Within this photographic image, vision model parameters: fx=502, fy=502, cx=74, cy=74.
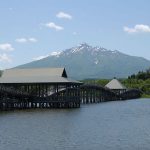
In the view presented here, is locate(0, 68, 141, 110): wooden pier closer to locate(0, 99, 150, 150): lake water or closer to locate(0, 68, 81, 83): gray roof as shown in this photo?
locate(0, 68, 81, 83): gray roof

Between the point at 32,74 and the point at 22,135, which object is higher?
the point at 32,74

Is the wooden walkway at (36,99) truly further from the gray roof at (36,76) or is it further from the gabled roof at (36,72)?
the gabled roof at (36,72)

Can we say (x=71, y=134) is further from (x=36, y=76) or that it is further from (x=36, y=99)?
(x=36, y=76)

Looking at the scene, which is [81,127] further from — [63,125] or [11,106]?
[11,106]

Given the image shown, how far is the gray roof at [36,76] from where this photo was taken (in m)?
85.0

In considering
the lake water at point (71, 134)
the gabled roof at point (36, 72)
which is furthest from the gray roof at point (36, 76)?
the lake water at point (71, 134)

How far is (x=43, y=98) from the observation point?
274 feet

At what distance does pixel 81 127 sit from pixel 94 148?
561 inches

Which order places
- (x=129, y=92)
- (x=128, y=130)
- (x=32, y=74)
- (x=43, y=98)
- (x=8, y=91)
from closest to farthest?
(x=128, y=130) < (x=8, y=91) < (x=43, y=98) < (x=32, y=74) < (x=129, y=92)

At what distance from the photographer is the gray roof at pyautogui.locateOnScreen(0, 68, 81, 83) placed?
85000 mm

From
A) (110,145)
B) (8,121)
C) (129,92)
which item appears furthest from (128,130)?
(129,92)

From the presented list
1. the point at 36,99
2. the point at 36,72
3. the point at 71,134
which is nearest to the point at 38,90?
the point at 36,72

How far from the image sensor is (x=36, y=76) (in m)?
89.3

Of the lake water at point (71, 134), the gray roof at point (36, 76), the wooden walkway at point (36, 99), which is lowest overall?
the lake water at point (71, 134)
